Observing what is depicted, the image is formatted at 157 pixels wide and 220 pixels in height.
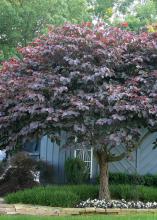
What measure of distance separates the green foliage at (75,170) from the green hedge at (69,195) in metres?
1.37

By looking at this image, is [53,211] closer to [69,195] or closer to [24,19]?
[69,195]

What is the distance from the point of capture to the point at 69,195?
9953 millimetres

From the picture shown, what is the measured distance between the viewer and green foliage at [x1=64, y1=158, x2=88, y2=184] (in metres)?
12.5

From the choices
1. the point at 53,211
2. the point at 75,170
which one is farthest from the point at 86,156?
the point at 53,211

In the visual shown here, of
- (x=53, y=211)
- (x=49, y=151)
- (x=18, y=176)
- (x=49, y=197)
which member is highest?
(x=49, y=151)

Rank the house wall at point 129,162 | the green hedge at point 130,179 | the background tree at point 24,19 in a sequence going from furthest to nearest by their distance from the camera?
Result: 1. the background tree at point 24,19
2. the house wall at point 129,162
3. the green hedge at point 130,179

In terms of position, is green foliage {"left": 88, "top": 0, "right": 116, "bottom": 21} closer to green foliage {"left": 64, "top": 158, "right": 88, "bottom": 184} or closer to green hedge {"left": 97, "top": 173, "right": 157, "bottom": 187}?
green hedge {"left": 97, "top": 173, "right": 157, "bottom": 187}

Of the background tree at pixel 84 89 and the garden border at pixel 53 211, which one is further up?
the background tree at pixel 84 89

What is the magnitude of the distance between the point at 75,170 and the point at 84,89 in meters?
3.95

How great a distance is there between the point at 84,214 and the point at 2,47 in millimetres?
10704

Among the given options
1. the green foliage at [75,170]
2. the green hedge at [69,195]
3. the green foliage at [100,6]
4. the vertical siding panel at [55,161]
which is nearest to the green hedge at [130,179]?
the green foliage at [75,170]

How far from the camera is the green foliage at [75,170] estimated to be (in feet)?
41.0

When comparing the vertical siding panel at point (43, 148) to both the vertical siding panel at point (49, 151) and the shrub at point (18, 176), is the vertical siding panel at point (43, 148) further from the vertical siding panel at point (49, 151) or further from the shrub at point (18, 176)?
the shrub at point (18, 176)

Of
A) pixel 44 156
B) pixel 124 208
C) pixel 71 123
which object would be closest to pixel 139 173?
pixel 44 156
